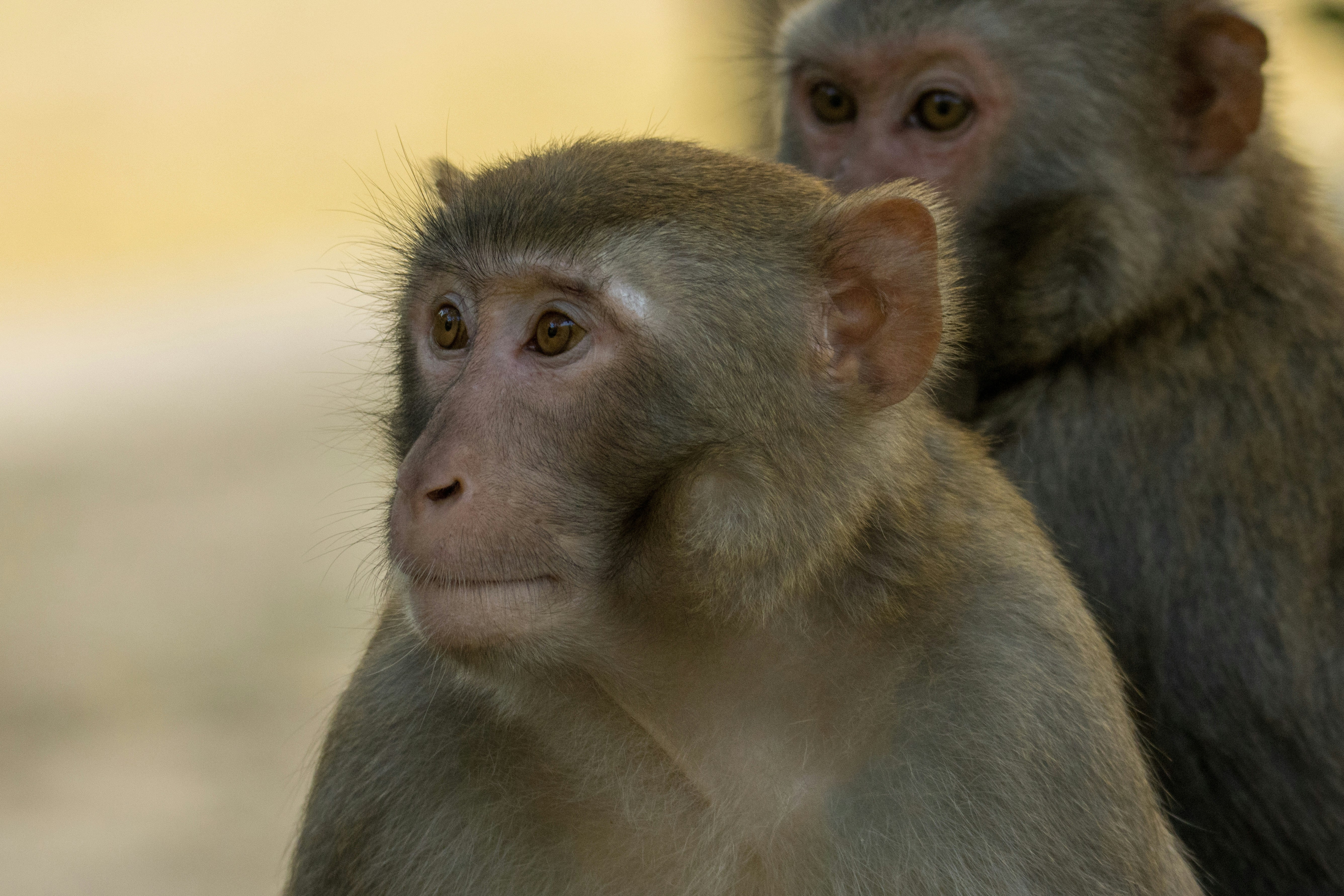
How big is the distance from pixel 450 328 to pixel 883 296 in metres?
0.69

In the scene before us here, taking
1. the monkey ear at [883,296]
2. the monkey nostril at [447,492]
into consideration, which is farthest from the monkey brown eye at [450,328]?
the monkey ear at [883,296]

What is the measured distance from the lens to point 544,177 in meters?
2.64

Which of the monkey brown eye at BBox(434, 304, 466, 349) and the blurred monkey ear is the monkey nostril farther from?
the blurred monkey ear

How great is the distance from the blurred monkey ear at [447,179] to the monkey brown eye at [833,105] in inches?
50.6

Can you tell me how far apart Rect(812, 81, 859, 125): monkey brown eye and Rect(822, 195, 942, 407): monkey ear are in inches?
60.6

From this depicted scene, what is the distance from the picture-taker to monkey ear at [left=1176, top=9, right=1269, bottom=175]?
378cm

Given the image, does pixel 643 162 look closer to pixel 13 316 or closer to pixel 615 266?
pixel 615 266

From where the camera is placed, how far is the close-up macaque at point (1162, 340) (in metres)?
3.46

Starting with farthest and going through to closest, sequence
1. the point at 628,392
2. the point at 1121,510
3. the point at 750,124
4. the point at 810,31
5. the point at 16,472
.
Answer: the point at 16,472, the point at 750,124, the point at 810,31, the point at 1121,510, the point at 628,392

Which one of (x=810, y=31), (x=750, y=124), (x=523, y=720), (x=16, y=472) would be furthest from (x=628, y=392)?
(x=16, y=472)

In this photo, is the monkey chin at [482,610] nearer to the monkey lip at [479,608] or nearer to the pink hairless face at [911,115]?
the monkey lip at [479,608]

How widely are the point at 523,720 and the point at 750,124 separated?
2.56 m

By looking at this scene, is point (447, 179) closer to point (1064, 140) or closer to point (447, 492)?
point (447, 492)

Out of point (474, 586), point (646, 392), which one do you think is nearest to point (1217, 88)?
point (646, 392)
